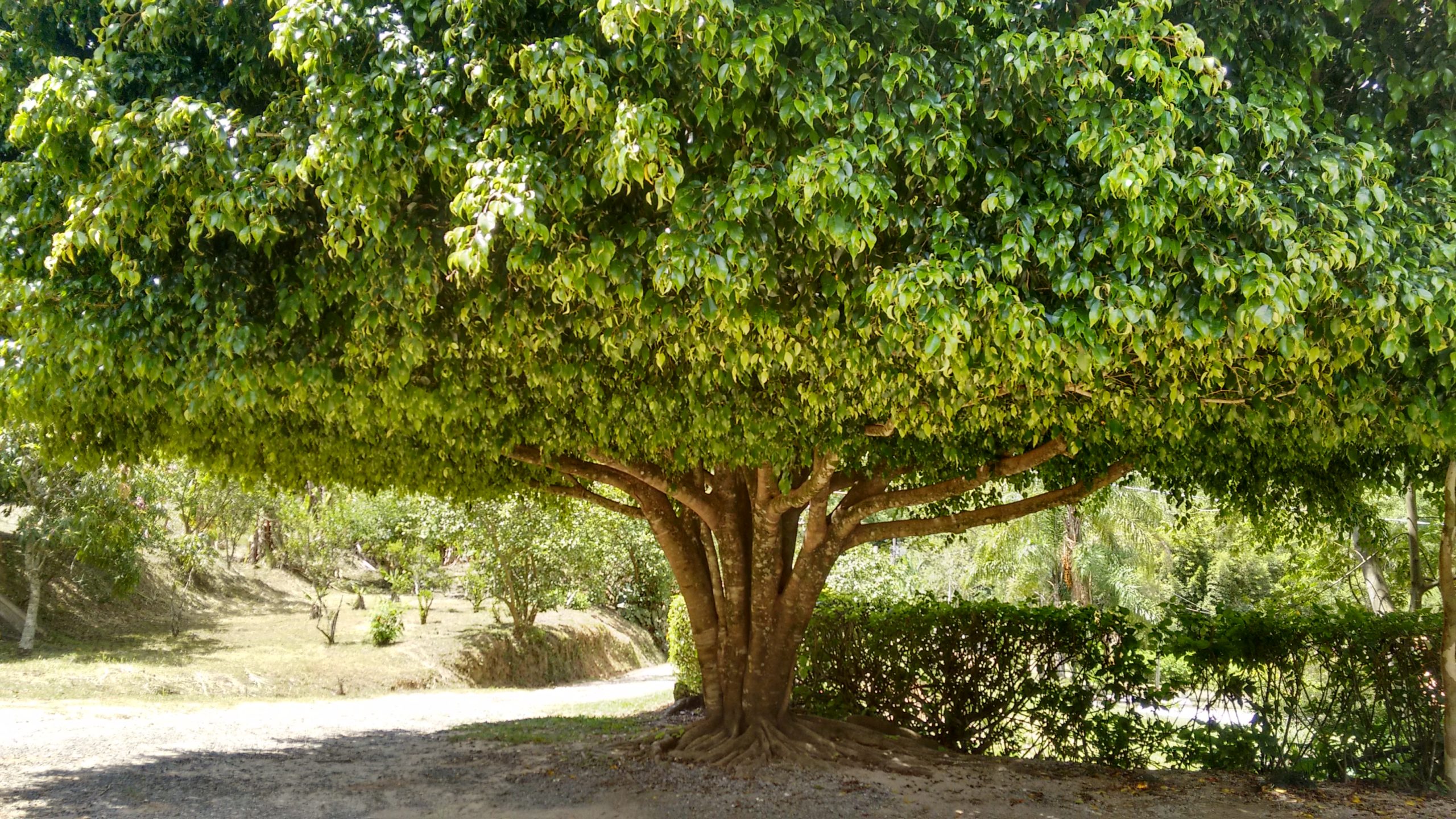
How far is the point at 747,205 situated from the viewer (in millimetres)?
4656

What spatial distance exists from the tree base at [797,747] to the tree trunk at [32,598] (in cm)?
1319

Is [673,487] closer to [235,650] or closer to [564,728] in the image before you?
[564,728]

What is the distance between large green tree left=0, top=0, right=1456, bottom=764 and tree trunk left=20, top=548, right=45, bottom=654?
41.3ft

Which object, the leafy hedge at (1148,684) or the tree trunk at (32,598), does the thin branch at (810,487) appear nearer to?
the leafy hedge at (1148,684)

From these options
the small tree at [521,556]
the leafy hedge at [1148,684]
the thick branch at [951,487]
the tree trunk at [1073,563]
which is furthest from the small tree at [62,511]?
the tree trunk at [1073,563]

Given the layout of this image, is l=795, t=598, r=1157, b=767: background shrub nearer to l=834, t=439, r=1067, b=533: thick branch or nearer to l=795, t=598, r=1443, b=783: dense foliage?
l=795, t=598, r=1443, b=783: dense foliage

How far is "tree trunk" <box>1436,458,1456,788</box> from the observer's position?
7957 mm

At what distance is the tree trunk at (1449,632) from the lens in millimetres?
7957

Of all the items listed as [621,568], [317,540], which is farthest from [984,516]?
[621,568]

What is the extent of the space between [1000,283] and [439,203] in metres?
3.23

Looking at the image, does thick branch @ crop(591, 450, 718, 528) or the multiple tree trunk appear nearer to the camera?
the multiple tree trunk

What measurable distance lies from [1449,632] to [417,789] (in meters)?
9.17

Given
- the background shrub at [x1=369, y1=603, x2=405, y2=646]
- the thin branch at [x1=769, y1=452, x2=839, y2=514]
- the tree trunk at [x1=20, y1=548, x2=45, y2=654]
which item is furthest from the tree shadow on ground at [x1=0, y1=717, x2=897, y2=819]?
the background shrub at [x1=369, y1=603, x2=405, y2=646]

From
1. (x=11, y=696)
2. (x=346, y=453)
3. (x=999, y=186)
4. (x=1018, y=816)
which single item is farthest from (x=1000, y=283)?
(x=11, y=696)
